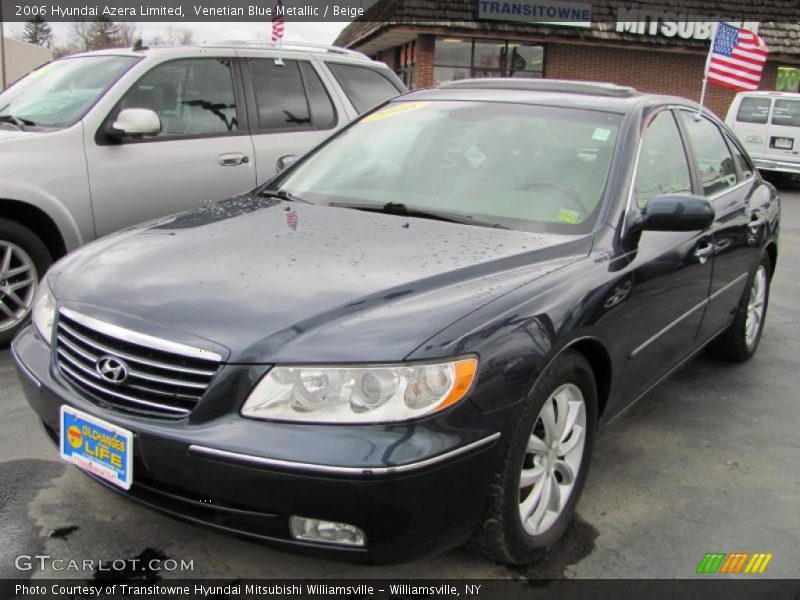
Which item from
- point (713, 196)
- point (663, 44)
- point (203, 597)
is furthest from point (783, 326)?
point (663, 44)

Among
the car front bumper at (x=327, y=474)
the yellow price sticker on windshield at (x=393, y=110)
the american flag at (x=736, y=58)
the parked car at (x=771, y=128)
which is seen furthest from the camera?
the parked car at (x=771, y=128)

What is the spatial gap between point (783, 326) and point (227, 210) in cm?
452

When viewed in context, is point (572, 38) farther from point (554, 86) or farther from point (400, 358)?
point (400, 358)

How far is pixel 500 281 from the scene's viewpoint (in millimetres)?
2432

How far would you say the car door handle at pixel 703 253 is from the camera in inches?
137

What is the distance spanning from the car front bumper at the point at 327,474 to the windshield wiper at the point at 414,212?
3.39 feet

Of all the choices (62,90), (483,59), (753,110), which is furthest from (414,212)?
(483,59)

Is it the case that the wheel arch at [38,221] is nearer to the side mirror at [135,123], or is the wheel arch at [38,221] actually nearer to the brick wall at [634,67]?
the side mirror at [135,123]

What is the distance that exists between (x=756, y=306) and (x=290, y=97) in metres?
3.62

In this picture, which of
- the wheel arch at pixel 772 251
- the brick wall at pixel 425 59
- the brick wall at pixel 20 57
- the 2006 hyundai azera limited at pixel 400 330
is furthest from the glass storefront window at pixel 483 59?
the brick wall at pixel 20 57

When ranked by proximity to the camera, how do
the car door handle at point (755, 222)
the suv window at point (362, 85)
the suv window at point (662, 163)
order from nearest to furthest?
the suv window at point (662, 163) < the car door handle at point (755, 222) < the suv window at point (362, 85)

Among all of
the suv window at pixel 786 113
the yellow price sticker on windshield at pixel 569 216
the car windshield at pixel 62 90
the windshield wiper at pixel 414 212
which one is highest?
the car windshield at pixel 62 90

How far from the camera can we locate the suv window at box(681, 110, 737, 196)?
384 cm

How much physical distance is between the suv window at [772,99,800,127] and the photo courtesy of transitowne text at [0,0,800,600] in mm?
12778
